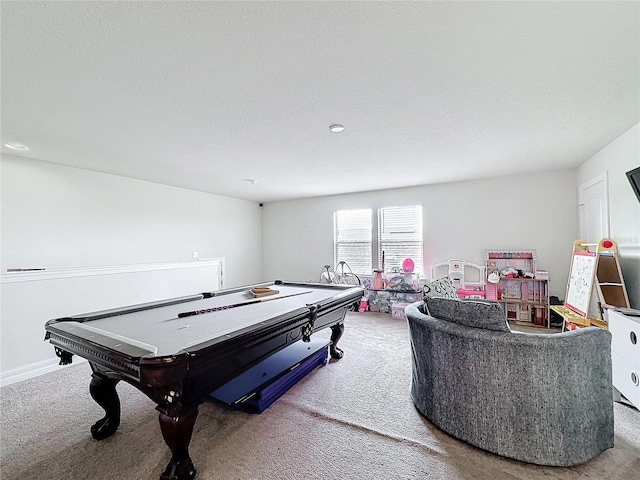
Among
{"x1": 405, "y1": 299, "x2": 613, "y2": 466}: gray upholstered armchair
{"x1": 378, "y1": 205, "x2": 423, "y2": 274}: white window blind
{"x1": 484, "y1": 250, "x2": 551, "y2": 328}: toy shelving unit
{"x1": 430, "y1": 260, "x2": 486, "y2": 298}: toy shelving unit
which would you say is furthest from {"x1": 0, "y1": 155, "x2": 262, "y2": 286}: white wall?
{"x1": 484, "y1": 250, "x2": 551, "y2": 328}: toy shelving unit

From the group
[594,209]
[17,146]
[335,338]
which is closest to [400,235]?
[594,209]

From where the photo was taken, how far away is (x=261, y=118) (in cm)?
230

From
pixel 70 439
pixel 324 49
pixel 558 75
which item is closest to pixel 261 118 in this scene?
pixel 324 49

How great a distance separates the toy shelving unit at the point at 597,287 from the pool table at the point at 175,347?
259cm

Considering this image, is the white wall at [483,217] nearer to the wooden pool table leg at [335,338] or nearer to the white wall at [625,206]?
the white wall at [625,206]

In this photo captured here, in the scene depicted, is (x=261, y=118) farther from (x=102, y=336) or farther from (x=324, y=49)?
(x=102, y=336)

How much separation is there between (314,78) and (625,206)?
3230 millimetres

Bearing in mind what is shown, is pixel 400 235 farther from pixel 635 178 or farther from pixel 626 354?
pixel 626 354

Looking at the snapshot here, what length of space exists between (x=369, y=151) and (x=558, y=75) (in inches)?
66.8

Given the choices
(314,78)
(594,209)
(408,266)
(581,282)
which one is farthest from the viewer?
(408,266)

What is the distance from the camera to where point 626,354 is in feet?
6.82

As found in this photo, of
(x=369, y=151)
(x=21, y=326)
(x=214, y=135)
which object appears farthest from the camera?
(x=369, y=151)

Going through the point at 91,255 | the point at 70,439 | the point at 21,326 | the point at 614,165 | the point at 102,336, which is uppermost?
the point at 614,165

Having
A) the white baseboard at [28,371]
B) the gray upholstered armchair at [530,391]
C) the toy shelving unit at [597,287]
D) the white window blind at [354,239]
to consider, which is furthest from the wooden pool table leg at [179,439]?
the white window blind at [354,239]
